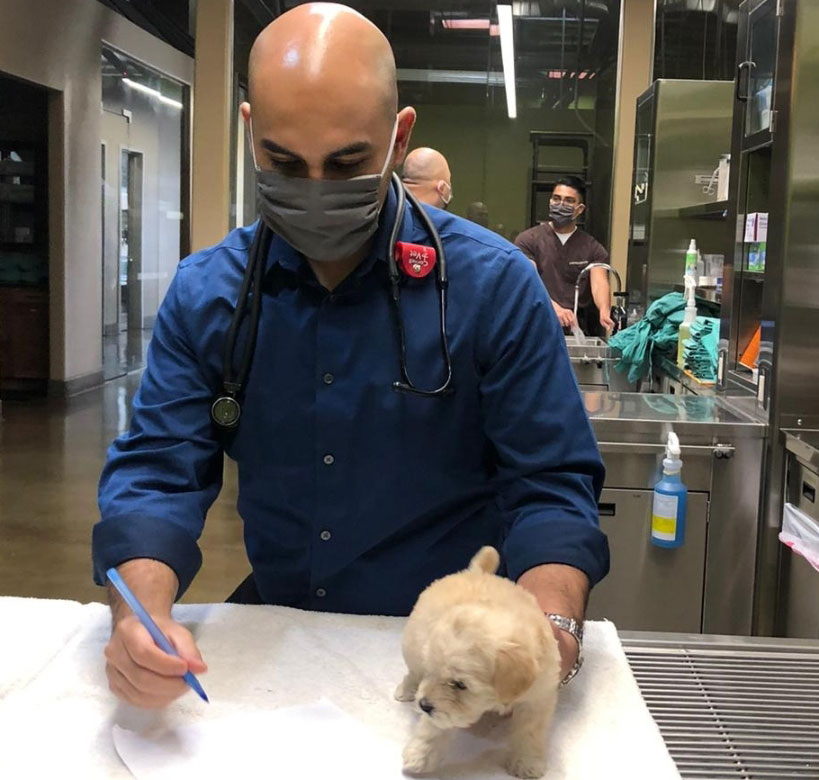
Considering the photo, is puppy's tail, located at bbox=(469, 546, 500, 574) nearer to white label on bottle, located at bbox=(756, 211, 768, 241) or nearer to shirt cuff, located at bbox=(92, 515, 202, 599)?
shirt cuff, located at bbox=(92, 515, 202, 599)

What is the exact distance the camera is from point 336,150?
1.12 metres

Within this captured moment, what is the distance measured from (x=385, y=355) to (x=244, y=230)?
0.94 feet

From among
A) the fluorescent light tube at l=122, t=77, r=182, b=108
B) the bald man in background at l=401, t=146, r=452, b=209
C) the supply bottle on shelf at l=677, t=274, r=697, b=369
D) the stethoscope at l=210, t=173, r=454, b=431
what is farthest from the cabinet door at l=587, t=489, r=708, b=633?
the fluorescent light tube at l=122, t=77, r=182, b=108

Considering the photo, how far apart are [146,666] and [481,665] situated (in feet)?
1.12

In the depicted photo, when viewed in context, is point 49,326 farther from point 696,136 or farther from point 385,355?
point 385,355

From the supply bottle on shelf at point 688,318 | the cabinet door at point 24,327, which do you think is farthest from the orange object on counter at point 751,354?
the cabinet door at point 24,327

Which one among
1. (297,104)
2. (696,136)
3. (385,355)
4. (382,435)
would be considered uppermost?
(696,136)

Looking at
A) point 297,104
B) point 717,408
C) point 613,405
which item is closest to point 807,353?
point 717,408

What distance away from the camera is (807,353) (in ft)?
8.08

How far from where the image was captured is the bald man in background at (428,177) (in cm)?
441

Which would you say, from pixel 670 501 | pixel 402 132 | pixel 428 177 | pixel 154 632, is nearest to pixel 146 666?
pixel 154 632

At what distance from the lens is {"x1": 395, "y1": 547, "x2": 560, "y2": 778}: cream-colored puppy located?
0.81m

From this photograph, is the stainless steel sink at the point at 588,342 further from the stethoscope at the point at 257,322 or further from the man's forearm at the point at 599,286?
the stethoscope at the point at 257,322

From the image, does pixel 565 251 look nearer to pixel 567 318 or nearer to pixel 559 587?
pixel 567 318
